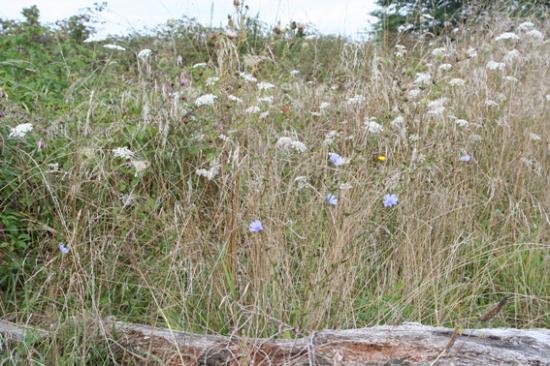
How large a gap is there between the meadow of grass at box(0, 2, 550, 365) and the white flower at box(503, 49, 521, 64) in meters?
0.79

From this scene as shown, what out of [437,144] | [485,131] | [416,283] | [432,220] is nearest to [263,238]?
[416,283]

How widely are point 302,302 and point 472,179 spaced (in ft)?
4.91

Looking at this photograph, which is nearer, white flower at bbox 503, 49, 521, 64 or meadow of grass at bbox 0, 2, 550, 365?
meadow of grass at bbox 0, 2, 550, 365

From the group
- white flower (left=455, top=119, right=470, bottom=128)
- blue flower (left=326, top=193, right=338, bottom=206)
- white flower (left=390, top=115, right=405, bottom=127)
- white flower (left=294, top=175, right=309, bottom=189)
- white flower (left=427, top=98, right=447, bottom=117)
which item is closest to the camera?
blue flower (left=326, top=193, right=338, bottom=206)

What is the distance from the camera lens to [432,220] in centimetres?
268

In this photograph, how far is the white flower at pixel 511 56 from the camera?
4214mm

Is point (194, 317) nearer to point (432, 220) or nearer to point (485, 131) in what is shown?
point (432, 220)

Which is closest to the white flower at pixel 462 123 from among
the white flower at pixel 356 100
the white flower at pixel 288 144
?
the white flower at pixel 356 100

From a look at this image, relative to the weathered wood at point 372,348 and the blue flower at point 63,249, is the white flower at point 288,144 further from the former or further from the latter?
the weathered wood at point 372,348

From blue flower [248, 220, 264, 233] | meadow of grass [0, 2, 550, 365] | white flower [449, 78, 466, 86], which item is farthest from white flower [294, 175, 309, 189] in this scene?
white flower [449, 78, 466, 86]

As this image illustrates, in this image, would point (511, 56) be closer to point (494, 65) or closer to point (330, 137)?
point (494, 65)

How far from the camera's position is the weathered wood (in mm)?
1725

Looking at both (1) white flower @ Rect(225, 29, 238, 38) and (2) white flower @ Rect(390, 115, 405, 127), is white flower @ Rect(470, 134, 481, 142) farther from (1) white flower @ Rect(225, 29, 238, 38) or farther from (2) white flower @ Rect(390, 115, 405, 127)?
(1) white flower @ Rect(225, 29, 238, 38)

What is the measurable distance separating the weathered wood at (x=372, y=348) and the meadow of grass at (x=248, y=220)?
95 millimetres
